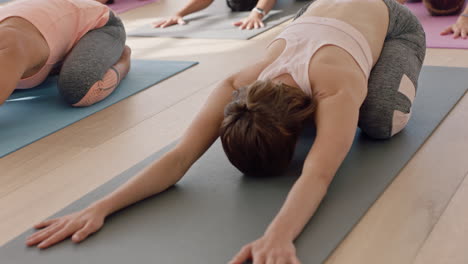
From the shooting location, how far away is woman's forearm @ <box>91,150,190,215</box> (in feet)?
5.52

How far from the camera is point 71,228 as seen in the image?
5.30 ft

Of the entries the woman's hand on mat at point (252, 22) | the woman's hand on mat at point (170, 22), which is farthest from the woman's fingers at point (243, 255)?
the woman's hand on mat at point (170, 22)

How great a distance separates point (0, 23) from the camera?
2621 millimetres

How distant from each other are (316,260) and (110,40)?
191 centimetres

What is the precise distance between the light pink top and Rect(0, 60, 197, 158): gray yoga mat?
10cm

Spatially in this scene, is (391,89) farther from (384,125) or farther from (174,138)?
(174,138)

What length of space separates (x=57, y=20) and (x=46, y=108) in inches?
16.0

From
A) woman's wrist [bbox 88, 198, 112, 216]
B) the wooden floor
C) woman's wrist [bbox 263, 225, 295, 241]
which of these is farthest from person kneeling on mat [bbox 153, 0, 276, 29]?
woman's wrist [bbox 263, 225, 295, 241]

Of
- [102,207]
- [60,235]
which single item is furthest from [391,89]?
[60,235]

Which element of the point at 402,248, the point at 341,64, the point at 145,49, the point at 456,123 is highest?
the point at 341,64

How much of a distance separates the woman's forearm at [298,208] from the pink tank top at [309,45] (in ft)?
1.08

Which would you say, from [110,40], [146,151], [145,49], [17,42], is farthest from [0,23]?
[145,49]

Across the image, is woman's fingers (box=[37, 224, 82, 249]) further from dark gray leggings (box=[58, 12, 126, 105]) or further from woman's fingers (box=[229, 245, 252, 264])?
dark gray leggings (box=[58, 12, 126, 105])

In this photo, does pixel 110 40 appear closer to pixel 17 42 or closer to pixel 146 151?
pixel 17 42
